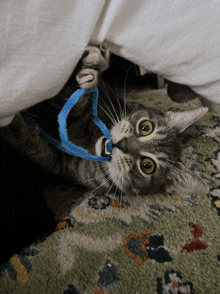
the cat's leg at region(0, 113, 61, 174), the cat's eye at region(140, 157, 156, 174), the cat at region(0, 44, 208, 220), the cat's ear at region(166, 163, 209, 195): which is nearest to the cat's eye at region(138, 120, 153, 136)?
the cat at region(0, 44, 208, 220)

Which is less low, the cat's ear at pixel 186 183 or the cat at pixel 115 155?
the cat at pixel 115 155

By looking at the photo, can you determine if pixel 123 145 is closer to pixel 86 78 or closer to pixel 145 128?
pixel 145 128

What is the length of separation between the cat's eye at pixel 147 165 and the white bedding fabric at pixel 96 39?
354 mm

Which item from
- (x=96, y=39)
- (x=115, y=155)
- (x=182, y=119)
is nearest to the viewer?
(x=96, y=39)

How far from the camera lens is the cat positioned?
0.83 m

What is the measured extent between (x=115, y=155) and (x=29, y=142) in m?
0.35

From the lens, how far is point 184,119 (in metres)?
0.97

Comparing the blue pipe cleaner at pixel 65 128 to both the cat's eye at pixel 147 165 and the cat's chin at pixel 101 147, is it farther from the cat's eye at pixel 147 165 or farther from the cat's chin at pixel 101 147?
the cat's eye at pixel 147 165

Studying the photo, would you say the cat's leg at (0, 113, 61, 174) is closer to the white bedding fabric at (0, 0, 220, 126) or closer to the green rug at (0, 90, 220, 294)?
the white bedding fabric at (0, 0, 220, 126)

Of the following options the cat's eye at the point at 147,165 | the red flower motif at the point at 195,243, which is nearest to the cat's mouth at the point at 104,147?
the cat's eye at the point at 147,165

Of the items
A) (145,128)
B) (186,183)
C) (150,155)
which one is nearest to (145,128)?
(145,128)

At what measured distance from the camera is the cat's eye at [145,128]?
912mm

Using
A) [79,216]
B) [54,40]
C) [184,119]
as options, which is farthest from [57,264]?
[184,119]

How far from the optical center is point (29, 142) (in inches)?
27.6
